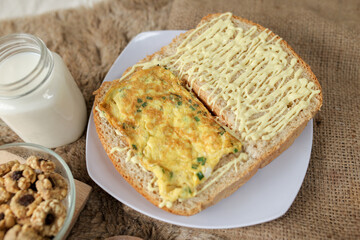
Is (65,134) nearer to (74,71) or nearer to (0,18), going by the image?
(74,71)

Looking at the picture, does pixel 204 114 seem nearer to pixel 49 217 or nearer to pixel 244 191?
pixel 244 191

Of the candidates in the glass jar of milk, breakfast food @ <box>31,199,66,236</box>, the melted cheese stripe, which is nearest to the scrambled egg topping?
the melted cheese stripe

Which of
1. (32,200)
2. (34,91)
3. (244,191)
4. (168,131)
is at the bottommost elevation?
(244,191)

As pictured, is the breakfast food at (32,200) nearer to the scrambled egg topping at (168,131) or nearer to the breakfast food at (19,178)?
the breakfast food at (19,178)

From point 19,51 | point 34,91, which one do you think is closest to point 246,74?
point 34,91

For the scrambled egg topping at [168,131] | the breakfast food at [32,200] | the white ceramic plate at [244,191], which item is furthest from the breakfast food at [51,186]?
the scrambled egg topping at [168,131]

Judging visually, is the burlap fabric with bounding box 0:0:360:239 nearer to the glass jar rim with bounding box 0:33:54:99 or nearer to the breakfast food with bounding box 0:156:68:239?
the breakfast food with bounding box 0:156:68:239

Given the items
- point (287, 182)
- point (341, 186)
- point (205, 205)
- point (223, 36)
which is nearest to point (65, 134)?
point (205, 205)

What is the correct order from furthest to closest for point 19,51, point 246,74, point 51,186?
point 246,74
point 19,51
point 51,186
